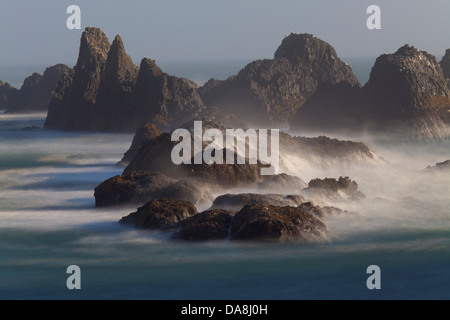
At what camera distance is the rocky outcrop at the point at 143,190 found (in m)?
35.1

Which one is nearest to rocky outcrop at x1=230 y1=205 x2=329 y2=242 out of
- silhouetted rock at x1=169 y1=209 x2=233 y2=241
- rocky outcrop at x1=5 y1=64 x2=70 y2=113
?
silhouetted rock at x1=169 y1=209 x2=233 y2=241

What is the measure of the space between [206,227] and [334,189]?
1057 centimetres

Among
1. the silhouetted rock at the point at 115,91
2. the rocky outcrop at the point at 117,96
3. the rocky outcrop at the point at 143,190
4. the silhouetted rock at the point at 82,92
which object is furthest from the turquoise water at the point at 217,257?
the silhouetted rock at the point at 82,92

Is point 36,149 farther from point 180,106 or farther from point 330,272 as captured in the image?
point 330,272

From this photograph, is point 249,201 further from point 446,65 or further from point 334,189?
point 446,65

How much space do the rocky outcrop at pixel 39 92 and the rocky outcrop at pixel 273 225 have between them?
94.9 m

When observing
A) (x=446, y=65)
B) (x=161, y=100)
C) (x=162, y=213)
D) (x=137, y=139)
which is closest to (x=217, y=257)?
(x=162, y=213)

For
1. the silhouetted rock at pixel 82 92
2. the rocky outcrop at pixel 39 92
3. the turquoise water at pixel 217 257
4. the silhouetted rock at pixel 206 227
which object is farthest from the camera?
the rocky outcrop at pixel 39 92

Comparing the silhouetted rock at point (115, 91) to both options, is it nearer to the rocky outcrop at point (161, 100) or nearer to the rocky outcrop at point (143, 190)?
the rocky outcrop at point (161, 100)

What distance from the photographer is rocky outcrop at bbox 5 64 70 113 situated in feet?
395

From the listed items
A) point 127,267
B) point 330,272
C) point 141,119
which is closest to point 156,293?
point 127,267

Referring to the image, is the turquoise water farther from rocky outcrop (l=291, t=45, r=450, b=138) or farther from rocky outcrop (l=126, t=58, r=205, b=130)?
rocky outcrop (l=126, t=58, r=205, b=130)

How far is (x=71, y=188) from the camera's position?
43812 mm

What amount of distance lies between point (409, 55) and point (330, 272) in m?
49.1
